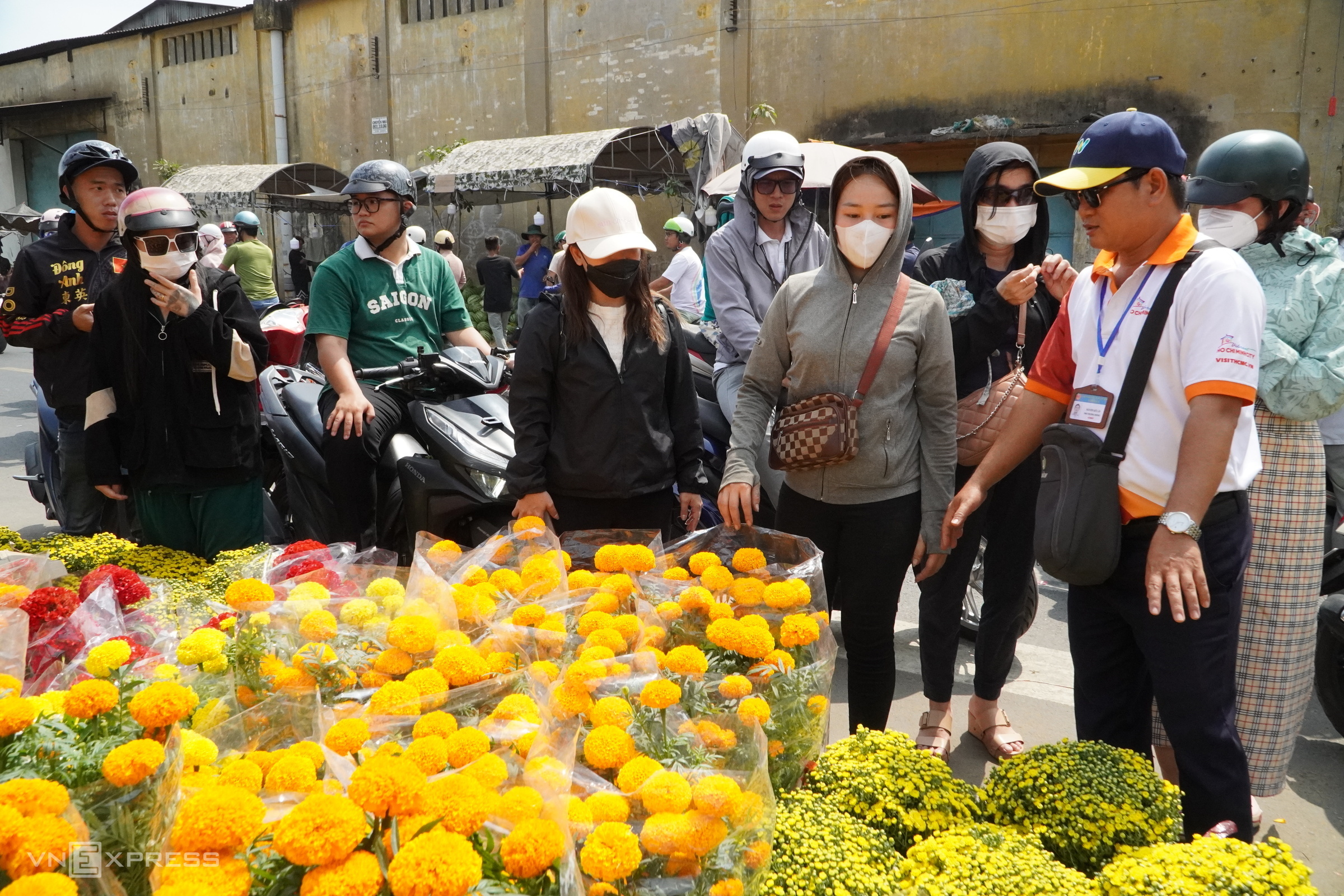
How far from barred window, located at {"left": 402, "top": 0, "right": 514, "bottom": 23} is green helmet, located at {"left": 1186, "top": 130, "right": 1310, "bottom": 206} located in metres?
20.0

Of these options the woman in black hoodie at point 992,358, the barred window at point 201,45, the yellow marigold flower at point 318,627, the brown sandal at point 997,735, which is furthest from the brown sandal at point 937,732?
the barred window at point 201,45

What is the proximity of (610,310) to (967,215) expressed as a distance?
1.18 meters

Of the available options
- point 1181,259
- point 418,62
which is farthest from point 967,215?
point 418,62

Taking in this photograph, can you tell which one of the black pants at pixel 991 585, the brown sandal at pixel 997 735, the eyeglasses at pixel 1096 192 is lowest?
the brown sandal at pixel 997 735

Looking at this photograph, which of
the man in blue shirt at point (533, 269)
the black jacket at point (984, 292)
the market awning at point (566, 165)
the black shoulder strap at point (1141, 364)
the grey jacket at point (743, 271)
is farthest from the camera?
the man in blue shirt at point (533, 269)

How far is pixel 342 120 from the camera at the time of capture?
78.9ft

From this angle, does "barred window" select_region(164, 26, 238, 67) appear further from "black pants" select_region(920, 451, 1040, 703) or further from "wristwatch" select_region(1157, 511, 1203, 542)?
"wristwatch" select_region(1157, 511, 1203, 542)

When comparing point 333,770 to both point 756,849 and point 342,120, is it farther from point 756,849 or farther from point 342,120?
point 342,120

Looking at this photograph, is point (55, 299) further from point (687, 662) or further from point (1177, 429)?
Answer: point (1177, 429)

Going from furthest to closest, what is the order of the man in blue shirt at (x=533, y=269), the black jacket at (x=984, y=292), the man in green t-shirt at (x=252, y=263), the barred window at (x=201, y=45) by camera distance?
the barred window at (x=201, y=45), the man in blue shirt at (x=533, y=269), the man in green t-shirt at (x=252, y=263), the black jacket at (x=984, y=292)

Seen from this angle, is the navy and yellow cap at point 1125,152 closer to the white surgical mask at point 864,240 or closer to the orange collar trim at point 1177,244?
the orange collar trim at point 1177,244

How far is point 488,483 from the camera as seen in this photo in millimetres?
3701

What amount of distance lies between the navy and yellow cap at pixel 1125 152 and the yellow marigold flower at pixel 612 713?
59.0 inches

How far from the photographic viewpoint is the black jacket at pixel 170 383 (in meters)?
3.38
